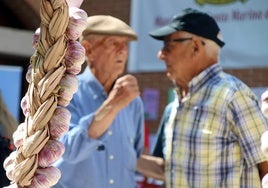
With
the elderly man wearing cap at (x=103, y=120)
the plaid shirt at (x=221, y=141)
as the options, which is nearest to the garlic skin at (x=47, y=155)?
the elderly man wearing cap at (x=103, y=120)

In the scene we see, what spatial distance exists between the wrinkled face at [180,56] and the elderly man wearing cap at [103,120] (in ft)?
0.69

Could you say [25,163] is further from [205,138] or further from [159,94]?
[159,94]

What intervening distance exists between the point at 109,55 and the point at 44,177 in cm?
183

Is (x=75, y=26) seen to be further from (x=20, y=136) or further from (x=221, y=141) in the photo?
(x=221, y=141)

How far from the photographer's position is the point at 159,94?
6.71m

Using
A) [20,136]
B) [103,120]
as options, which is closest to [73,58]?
[20,136]

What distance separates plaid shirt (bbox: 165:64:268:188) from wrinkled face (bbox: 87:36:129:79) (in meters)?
0.36

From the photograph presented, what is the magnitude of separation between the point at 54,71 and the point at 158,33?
79.7 inches

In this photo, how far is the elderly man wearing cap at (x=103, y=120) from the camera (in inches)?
106

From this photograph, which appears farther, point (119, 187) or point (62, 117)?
point (119, 187)

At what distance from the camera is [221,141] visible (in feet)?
9.11

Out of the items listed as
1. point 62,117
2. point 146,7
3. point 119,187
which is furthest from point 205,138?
point 146,7

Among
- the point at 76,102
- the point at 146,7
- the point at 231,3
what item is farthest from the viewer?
the point at 146,7

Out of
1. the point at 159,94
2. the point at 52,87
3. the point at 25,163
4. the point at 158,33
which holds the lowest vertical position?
the point at 159,94
